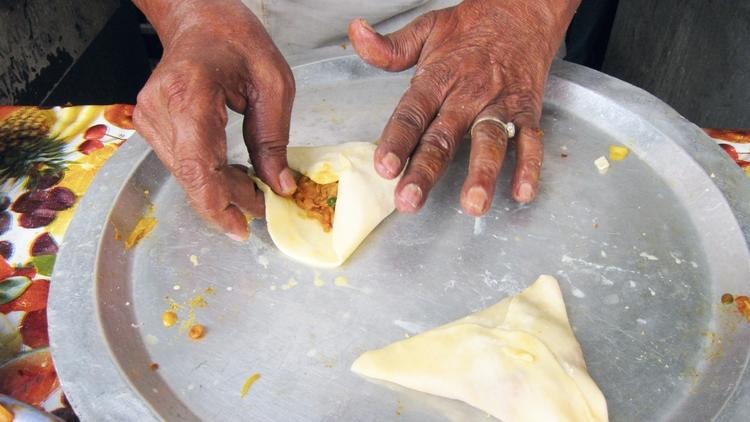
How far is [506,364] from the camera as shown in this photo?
98 centimetres

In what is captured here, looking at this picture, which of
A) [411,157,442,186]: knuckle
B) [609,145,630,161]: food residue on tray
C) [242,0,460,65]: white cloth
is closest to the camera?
[411,157,442,186]: knuckle

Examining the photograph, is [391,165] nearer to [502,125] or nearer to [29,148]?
[502,125]

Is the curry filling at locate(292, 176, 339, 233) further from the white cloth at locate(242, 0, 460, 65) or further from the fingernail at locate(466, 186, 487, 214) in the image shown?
the white cloth at locate(242, 0, 460, 65)

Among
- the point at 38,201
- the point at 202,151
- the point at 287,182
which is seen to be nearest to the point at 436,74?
the point at 287,182

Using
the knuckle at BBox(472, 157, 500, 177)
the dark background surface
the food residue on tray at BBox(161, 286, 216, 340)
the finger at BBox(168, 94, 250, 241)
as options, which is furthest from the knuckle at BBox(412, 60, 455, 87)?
the dark background surface

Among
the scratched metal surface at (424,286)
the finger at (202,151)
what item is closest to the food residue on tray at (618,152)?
the scratched metal surface at (424,286)

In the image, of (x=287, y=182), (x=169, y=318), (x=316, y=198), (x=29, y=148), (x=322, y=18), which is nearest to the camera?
(x=169, y=318)

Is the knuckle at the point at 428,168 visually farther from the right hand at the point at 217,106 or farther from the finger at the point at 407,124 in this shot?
the right hand at the point at 217,106

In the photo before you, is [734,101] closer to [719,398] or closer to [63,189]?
[719,398]

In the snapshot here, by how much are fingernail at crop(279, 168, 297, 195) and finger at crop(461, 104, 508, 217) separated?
1.10ft

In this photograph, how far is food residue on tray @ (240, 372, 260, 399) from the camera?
3.25ft

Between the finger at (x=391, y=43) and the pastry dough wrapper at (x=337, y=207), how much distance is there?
0.19 m

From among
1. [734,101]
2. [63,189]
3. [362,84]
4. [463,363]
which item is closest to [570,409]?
[463,363]

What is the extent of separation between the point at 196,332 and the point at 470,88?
2.40 feet
